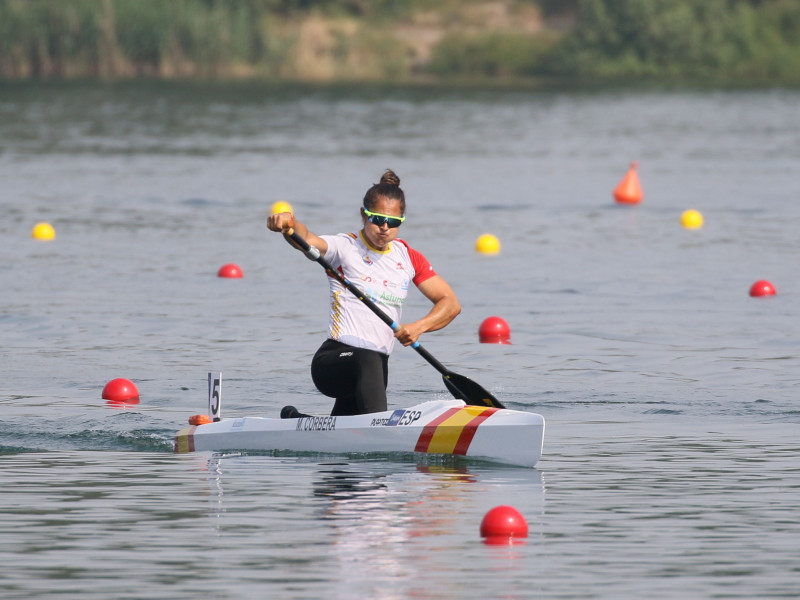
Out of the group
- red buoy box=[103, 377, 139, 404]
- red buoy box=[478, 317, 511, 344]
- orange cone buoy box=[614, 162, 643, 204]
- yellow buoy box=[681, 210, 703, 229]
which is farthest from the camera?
orange cone buoy box=[614, 162, 643, 204]

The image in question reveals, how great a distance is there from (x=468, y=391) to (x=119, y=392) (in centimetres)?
287

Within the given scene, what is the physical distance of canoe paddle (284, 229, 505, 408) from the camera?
957cm

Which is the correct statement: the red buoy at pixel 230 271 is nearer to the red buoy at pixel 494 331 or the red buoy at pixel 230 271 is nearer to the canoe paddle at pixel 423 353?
the red buoy at pixel 494 331

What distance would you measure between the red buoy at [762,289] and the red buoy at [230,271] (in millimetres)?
5785

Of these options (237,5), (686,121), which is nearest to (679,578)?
(686,121)

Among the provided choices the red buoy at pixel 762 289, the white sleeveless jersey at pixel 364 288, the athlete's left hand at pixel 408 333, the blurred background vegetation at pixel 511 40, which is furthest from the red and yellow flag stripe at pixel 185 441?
the blurred background vegetation at pixel 511 40

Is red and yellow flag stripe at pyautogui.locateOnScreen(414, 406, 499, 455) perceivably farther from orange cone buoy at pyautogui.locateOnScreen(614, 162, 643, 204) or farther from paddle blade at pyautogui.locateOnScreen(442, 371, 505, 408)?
orange cone buoy at pyautogui.locateOnScreen(614, 162, 643, 204)

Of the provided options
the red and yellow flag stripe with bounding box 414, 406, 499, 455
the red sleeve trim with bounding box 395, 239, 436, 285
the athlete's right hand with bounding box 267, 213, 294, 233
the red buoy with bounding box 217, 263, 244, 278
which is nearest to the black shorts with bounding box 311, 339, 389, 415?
the red and yellow flag stripe with bounding box 414, 406, 499, 455

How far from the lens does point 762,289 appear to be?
16875mm

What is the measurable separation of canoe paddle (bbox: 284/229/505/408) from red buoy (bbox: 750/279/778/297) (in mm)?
7145

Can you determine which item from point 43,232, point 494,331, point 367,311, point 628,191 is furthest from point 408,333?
point 628,191

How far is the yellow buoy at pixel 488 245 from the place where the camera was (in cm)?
2048

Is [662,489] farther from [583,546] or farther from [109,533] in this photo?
[109,533]

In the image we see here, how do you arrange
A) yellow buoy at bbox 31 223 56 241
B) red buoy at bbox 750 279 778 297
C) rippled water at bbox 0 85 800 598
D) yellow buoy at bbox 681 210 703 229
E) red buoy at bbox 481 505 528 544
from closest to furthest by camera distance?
rippled water at bbox 0 85 800 598, red buoy at bbox 481 505 528 544, red buoy at bbox 750 279 778 297, yellow buoy at bbox 31 223 56 241, yellow buoy at bbox 681 210 703 229
